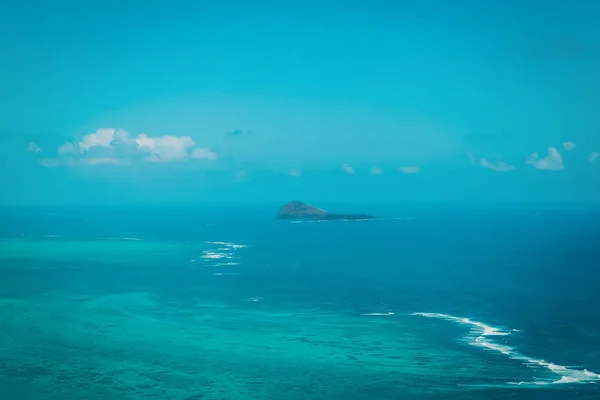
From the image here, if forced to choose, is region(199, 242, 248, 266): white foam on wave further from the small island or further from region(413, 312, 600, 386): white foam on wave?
the small island

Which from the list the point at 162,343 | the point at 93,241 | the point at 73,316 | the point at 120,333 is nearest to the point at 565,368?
the point at 162,343

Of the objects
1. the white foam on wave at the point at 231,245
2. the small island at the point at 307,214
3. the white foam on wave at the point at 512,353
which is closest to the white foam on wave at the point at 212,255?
the white foam on wave at the point at 231,245

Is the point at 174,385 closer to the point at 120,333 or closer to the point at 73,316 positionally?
the point at 120,333

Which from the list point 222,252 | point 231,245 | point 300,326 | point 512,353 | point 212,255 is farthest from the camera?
point 231,245

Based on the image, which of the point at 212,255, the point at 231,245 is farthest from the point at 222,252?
the point at 231,245

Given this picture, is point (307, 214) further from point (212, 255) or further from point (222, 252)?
point (212, 255)

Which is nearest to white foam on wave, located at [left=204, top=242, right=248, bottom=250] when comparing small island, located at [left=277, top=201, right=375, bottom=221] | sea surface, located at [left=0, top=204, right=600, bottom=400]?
sea surface, located at [left=0, top=204, right=600, bottom=400]
